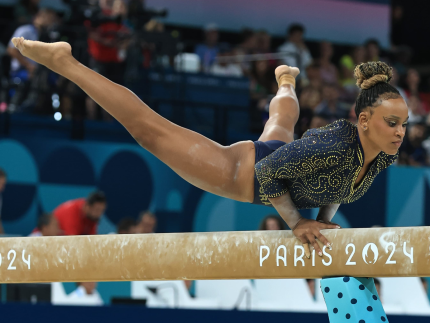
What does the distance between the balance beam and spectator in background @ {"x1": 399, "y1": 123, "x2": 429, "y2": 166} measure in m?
5.27

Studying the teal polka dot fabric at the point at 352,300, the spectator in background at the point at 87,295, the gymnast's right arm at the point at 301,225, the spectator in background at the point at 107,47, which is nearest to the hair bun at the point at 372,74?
the gymnast's right arm at the point at 301,225

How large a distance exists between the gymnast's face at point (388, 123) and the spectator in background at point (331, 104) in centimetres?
495

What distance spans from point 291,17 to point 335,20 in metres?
0.80

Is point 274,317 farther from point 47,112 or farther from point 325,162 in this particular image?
point 47,112

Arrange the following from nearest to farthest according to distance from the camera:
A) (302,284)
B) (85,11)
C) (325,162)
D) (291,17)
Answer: (325,162)
(302,284)
(85,11)
(291,17)

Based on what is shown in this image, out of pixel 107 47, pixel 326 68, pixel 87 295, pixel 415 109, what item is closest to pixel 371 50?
pixel 326 68

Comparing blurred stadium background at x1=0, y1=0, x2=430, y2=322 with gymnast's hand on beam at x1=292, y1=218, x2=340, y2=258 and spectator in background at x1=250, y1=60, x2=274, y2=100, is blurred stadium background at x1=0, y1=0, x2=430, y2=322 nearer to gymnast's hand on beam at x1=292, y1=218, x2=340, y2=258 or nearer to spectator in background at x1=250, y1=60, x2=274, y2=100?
spectator in background at x1=250, y1=60, x2=274, y2=100

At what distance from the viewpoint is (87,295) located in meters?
5.11

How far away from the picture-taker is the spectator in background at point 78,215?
228 inches

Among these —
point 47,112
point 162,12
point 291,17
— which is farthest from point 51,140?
point 291,17

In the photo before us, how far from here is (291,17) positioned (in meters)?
10.5

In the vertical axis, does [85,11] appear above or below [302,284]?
above

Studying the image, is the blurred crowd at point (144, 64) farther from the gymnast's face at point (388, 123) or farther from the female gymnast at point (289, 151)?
the gymnast's face at point (388, 123)

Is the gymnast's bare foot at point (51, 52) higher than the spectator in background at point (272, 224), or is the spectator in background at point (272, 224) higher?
the gymnast's bare foot at point (51, 52)
